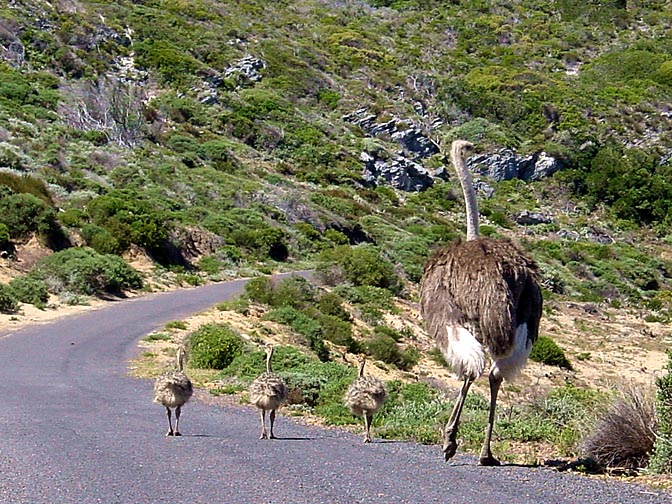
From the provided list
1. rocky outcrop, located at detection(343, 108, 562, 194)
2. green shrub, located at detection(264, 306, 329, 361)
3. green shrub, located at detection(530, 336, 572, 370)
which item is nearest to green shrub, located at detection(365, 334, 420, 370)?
green shrub, located at detection(264, 306, 329, 361)

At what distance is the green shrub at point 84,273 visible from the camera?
2450cm

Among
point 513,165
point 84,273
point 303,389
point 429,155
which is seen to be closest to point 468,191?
point 303,389

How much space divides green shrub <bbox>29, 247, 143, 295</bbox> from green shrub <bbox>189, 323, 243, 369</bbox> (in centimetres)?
917

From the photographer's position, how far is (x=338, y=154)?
6222cm

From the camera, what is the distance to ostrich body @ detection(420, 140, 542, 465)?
6297 mm

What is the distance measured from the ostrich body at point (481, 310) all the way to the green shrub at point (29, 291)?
56.4ft

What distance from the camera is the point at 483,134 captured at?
7431 cm

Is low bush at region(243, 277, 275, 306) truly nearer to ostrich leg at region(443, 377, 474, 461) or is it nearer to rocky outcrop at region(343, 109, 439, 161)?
ostrich leg at region(443, 377, 474, 461)

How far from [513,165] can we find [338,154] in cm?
1682

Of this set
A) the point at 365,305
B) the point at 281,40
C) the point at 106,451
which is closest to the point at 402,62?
the point at 281,40

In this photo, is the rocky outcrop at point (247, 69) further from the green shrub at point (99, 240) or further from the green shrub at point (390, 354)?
the green shrub at point (390, 354)

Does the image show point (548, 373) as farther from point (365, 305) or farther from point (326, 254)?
point (326, 254)

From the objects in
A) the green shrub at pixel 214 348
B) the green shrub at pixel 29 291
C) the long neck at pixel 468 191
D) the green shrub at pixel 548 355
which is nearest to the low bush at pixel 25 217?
the green shrub at pixel 29 291

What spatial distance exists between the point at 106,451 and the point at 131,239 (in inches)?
909
